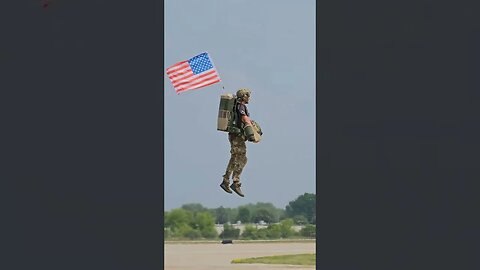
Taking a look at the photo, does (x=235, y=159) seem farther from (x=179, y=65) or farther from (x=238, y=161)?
(x=179, y=65)

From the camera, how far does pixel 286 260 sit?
14.5 metres

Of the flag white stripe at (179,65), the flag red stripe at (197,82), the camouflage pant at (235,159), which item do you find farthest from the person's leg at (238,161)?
the flag white stripe at (179,65)

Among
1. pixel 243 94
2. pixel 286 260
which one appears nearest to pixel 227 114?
pixel 243 94

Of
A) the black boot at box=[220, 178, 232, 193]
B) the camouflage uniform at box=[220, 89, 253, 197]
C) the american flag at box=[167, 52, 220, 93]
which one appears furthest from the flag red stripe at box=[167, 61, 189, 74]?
the black boot at box=[220, 178, 232, 193]

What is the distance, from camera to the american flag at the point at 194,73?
8.92m

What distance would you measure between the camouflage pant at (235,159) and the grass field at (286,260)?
469 cm

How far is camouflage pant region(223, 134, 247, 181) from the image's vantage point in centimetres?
956

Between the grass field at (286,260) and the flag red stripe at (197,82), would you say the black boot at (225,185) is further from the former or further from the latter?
the grass field at (286,260)

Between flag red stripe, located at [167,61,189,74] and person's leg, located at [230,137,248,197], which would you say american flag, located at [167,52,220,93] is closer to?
flag red stripe, located at [167,61,189,74]
